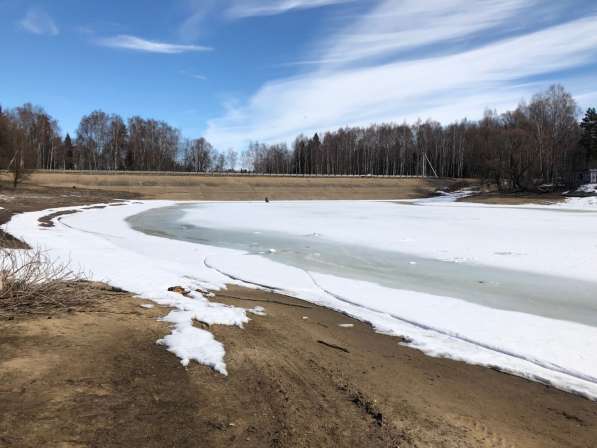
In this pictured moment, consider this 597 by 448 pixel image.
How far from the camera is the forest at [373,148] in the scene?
203 ft

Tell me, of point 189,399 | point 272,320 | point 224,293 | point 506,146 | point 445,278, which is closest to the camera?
point 189,399

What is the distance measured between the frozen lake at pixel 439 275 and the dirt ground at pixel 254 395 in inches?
149

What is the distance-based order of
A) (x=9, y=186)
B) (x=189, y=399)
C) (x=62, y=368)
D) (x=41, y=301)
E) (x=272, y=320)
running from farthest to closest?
(x=9, y=186) → (x=272, y=320) → (x=41, y=301) → (x=62, y=368) → (x=189, y=399)

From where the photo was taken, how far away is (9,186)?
4881 cm

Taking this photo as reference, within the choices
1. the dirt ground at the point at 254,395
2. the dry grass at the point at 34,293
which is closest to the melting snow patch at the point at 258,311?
the dirt ground at the point at 254,395

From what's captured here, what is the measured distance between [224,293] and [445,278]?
5526 mm

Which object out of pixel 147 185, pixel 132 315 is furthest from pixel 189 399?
pixel 147 185

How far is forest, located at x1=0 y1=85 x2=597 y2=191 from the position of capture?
203 ft

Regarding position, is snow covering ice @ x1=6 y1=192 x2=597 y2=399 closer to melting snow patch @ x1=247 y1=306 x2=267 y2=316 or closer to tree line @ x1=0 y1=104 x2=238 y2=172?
melting snow patch @ x1=247 y1=306 x2=267 y2=316

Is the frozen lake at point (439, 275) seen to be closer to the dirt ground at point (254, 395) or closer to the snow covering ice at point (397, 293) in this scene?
the snow covering ice at point (397, 293)

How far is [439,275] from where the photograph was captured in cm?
1129

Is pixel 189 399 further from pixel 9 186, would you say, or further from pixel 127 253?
pixel 9 186

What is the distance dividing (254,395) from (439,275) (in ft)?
26.7

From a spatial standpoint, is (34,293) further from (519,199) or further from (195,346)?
(519,199)
